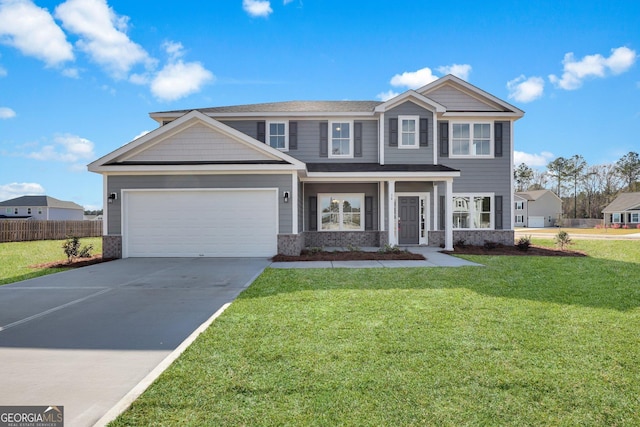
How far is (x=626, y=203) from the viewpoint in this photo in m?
44.8

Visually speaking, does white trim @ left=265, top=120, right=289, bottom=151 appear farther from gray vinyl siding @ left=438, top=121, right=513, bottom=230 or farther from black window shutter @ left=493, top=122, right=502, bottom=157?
black window shutter @ left=493, top=122, right=502, bottom=157

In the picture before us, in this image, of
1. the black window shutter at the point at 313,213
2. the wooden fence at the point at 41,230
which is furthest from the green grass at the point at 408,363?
the wooden fence at the point at 41,230

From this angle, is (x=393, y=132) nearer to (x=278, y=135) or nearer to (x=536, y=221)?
(x=278, y=135)

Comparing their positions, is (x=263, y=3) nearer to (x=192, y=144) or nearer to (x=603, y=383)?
(x=192, y=144)

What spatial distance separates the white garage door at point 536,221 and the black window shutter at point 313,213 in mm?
51131

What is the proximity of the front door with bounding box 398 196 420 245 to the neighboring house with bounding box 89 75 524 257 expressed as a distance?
0.04 meters

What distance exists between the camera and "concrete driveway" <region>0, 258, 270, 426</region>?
285cm

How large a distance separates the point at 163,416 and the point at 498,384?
2.67 meters

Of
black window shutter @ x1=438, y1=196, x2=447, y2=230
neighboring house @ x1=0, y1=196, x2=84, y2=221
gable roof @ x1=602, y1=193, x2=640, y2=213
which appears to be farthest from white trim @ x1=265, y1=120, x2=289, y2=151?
gable roof @ x1=602, y1=193, x2=640, y2=213

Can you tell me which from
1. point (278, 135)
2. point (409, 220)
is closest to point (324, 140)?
point (278, 135)

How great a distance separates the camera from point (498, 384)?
2.79 metres

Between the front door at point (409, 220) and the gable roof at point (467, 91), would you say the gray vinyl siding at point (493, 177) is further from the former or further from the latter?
the front door at point (409, 220)

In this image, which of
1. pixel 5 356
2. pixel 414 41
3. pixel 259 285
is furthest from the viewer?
pixel 414 41

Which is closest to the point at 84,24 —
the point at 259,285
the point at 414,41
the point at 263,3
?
the point at 263,3
